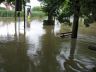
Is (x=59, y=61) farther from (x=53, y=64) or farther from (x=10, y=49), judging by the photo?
(x=10, y=49)

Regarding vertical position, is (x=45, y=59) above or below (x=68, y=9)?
below

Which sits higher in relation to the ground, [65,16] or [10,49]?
[65,16]

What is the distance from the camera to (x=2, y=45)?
12.9 meters

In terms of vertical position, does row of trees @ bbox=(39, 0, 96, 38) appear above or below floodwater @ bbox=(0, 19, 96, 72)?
above

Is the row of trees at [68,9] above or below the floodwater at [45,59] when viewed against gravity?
above

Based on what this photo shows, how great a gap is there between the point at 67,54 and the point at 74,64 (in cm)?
182

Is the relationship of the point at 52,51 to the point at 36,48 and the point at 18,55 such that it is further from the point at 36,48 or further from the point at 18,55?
the point at 18,55

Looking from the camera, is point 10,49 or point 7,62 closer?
point 7,62

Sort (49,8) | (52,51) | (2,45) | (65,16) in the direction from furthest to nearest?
(49,8) < (65,16) < (2,45) < (52,51)

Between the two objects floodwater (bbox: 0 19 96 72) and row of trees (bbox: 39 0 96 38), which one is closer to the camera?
floodwater (bbox: 0 19 96 72)

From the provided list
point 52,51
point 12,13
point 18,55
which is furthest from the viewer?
point 12,13

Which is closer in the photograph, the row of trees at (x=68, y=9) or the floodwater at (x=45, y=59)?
the floodwater at (x=45, y=59)

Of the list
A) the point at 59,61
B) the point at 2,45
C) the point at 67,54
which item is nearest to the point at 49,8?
the point at 2,45

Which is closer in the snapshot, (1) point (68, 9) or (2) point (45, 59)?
(2) point (45, 59)
